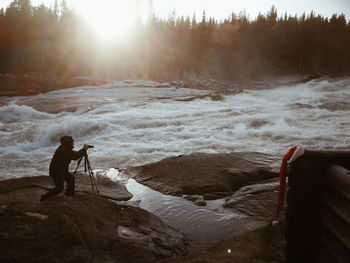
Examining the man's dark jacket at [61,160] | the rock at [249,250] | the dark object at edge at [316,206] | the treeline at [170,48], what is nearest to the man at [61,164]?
the man's dark jacket at [61,160]

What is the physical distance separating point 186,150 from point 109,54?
53.6 metres

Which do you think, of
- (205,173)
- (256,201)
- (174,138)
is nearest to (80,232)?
(256,201)

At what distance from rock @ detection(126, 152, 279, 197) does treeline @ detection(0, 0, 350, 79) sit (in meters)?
43.3

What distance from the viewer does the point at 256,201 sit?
237 inches

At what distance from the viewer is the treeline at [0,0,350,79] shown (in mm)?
54188

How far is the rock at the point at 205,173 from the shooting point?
6.91 metres

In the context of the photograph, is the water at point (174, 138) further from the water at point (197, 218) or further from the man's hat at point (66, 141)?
the man's hat at point (66, 141)

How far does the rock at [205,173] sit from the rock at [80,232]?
1889 millimetres

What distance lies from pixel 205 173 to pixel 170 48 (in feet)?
219

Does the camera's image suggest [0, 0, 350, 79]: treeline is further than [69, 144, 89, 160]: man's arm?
Yes

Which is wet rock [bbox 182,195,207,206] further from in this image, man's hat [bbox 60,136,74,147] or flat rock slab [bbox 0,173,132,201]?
man's hat [bbox 60,136,74,147]

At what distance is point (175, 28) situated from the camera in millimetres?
80750

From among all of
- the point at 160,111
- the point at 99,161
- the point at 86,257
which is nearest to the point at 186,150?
the point at 99,161

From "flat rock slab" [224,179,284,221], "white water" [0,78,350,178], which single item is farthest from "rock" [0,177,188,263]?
"white water" [0,78,350,178]
